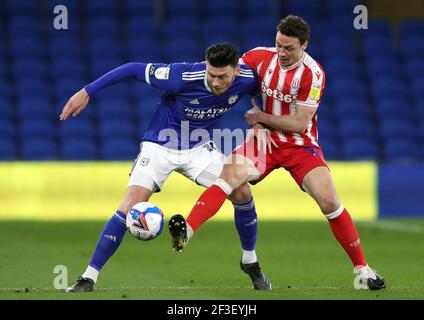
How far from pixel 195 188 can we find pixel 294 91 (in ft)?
21.7

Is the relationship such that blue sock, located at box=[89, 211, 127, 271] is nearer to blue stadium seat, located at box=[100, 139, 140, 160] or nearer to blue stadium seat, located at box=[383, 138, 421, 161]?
blue stadium seat, located at box=[100, 139, 140, 160]

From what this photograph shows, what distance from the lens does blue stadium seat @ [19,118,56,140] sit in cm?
1495

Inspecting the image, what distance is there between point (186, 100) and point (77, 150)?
7.75m

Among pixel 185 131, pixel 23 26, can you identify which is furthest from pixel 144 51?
pixel 185 131

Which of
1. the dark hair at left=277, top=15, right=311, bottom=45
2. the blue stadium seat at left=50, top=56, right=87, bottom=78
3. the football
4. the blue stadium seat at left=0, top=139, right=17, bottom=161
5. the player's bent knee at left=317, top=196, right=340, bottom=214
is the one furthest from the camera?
the blue stadium seat at left=50, top=56, right=87, bottom=78

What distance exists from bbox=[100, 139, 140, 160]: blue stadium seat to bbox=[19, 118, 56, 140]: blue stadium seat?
845 millimetres

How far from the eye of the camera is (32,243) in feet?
35.6

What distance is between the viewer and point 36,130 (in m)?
15.0

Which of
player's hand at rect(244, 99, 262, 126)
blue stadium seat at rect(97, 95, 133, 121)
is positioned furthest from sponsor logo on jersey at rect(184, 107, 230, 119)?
blue stadium seat at rect(97, 95, 133, 121)

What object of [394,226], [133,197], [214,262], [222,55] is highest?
[222,55]

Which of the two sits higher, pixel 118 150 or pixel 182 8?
pixel 182 8

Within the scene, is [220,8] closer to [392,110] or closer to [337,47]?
[337,47]
